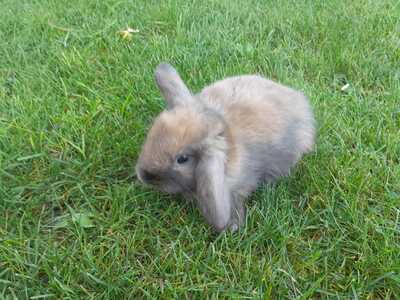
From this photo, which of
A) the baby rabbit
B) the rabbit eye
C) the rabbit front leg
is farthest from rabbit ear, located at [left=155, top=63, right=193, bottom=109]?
the rabbit front leg

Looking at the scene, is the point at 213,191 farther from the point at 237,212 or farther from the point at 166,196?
the point at 166,196

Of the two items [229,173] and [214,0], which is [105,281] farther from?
[214,0]

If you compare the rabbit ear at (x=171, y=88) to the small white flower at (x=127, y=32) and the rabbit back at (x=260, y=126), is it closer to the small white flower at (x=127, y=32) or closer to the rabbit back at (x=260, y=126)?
the rabbit back at (x=260, y=126)

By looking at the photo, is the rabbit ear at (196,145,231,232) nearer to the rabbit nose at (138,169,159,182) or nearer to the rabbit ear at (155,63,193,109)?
the rabbit nose at (138,169,159,182)

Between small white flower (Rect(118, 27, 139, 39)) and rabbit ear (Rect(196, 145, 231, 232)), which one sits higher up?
rabbit ear (Rect(196, 145, 231, 232))

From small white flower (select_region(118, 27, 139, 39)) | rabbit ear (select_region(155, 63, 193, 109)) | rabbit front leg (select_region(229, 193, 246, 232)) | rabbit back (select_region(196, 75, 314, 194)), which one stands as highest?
rabbit ear (select_region(155, 63, 193, 109))

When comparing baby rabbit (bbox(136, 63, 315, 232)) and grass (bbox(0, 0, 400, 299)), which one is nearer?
grass (bbox(0, 0, 400, 299))

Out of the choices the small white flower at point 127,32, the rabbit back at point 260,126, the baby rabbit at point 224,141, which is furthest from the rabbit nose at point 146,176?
the small white flower at point 127,32

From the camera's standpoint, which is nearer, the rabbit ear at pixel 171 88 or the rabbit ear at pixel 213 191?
the rabbit ear at pixel 213 191
